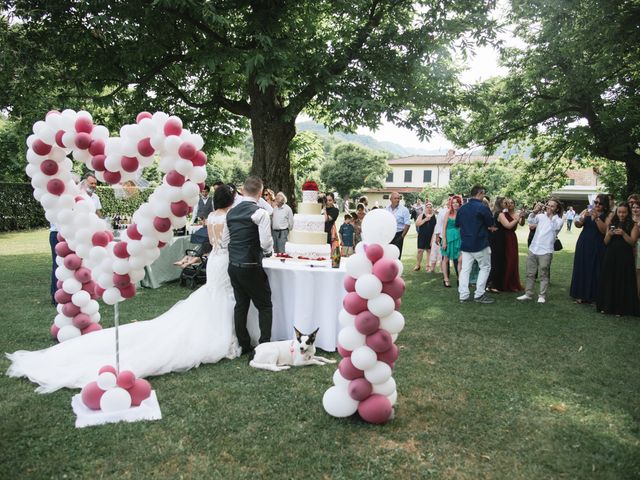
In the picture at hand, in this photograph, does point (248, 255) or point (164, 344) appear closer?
point (164, 344)

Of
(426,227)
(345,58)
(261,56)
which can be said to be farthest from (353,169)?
(261,56)

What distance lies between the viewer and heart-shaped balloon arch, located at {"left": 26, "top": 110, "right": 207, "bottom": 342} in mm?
3908

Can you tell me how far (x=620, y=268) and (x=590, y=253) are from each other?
104 centimetres

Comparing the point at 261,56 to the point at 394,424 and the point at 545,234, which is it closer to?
the point at 545,234

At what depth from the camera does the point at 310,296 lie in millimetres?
6000

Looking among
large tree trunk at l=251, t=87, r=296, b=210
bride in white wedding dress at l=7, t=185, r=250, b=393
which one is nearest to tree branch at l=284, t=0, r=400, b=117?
large tree trunk at l=251, t=87, r=296, b=210

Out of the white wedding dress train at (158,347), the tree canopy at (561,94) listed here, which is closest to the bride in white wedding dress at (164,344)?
the white wedding dress train at (158,347)

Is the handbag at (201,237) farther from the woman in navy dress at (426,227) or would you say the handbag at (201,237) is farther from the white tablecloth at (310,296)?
the woman in navy dress at (426,227)

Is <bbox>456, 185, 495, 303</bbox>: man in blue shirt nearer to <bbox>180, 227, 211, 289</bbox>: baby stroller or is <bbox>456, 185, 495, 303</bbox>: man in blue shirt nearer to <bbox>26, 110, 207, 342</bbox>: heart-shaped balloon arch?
<bbox>180, 227, 211, 289</bbox>: baby stroller

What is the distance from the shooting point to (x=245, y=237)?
550 cm

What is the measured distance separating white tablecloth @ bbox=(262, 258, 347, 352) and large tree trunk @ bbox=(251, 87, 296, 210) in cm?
697

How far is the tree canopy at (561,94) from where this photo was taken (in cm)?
1136

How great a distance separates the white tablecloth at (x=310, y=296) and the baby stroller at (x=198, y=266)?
4093 millimetres

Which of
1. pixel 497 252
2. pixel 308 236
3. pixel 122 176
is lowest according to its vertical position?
pixel 497 252
